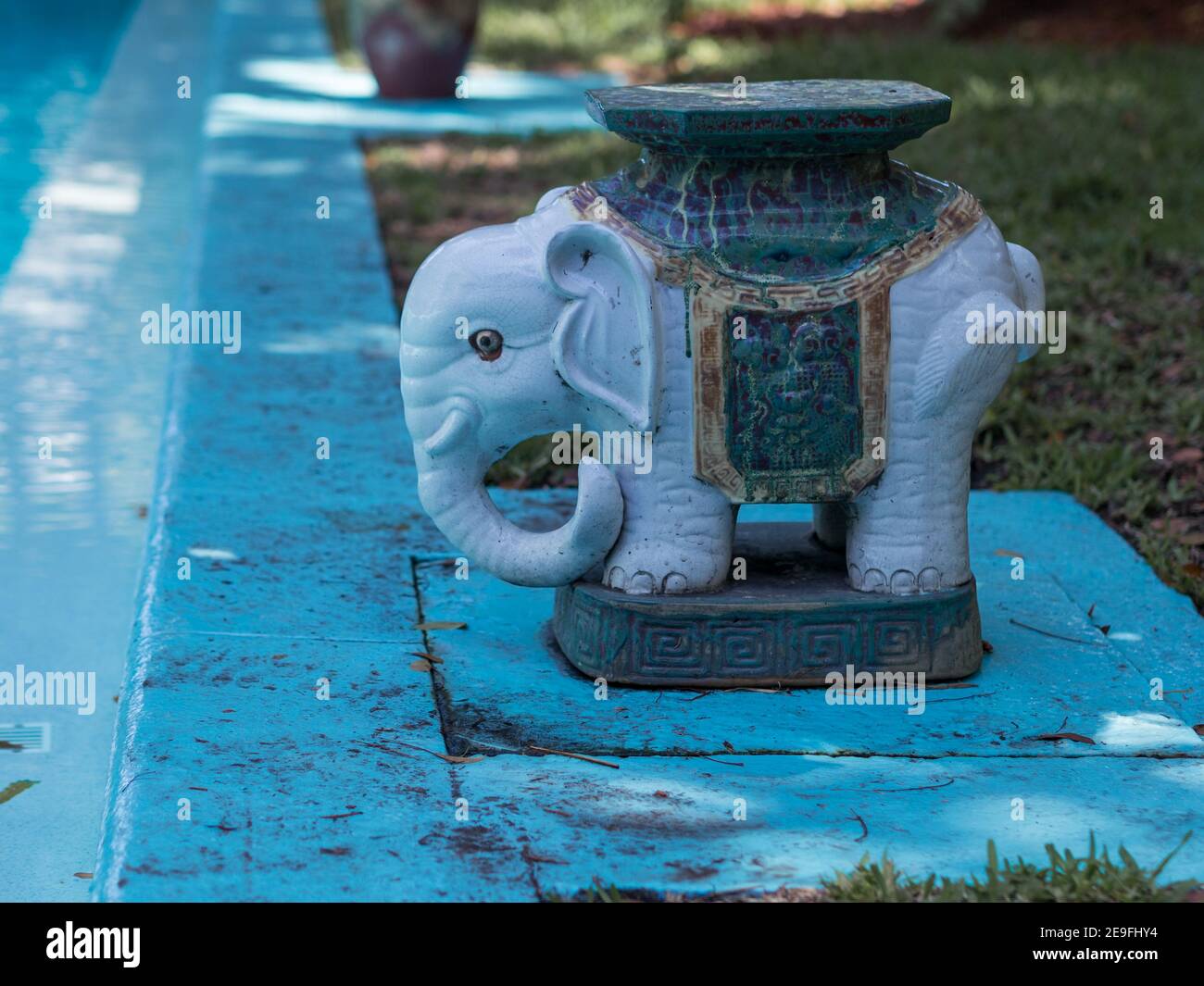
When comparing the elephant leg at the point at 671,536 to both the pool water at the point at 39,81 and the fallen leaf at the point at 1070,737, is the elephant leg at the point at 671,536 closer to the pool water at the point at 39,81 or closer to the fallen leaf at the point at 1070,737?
the fallen leaf at the point at 1070,737

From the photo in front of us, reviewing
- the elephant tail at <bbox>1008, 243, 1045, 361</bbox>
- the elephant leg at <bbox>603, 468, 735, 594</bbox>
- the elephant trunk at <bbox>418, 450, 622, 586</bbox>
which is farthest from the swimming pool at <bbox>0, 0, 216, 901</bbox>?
the elephant tail at <bbox>1008, 243, 1045, 361</bbox>

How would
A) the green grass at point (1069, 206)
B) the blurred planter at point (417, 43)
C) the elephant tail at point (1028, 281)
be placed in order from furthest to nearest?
the blurred planter at point (417, 43)
the green grass at point (1069, 206)
the elephant tail at point (1028, 281)

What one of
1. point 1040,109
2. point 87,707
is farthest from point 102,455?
point 1040,109

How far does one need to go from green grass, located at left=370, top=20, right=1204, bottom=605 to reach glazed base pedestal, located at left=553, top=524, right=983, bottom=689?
904 millimetres

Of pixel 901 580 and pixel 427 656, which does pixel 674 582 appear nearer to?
pixel 901 580

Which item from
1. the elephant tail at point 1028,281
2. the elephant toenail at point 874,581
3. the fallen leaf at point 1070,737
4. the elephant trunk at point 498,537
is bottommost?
the fallen leaf at point 1070,737

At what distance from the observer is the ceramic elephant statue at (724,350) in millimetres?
3100

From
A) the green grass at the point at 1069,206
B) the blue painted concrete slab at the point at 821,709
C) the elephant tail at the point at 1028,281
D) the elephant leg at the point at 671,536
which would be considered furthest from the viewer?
the green grass at the point at 1069,206

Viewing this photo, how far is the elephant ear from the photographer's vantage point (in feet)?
10.1

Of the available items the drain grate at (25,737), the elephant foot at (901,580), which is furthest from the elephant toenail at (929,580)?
the drain grate at (25,737)

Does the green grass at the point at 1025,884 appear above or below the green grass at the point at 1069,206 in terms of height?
below

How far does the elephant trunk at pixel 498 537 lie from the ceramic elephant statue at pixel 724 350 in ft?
0.04
